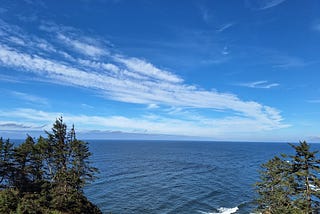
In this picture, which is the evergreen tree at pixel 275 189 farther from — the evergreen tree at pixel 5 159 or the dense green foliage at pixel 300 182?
the evergreen tree at pixel 5 159

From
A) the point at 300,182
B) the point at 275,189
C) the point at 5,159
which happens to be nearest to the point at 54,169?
the point at 5,159

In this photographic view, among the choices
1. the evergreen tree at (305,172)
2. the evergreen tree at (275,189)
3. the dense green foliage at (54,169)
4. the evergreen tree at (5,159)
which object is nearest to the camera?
the evergreen tree at (305,172)

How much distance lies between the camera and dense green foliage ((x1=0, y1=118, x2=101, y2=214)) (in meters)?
35.0

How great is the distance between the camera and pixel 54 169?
138 feet

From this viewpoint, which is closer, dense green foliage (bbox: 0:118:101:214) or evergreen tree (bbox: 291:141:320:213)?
evergreen tree (bbox: 291:141:320:213)

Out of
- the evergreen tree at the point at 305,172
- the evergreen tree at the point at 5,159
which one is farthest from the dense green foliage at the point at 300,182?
the evergreen tree at the point at 5,159

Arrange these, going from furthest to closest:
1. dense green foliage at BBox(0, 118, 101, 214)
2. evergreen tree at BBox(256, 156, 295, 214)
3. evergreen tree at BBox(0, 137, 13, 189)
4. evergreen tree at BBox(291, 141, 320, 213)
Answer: evergreen tree at BBox(0, 137, 13, 189) → dense green foliage at BBox(0, 118, 101, 214) → evergreen tree at BBox(256, 156, 295, 214) → evergreen tree at BBox(291, 141, 320, 213)

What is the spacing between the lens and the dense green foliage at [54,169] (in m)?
35.0

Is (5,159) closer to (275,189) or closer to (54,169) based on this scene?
(54,169)

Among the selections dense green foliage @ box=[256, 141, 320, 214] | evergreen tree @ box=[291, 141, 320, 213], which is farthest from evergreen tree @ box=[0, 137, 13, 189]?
evergreen tree @ box=[291, 141, 320, 213]

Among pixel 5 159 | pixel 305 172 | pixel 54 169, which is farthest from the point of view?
pixel 54 169

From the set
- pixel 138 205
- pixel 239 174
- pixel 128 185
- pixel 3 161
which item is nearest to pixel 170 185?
pixel 128 185

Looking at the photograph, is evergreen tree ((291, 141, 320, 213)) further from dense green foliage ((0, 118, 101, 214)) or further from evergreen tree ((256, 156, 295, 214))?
dense green foliage ((0, 118, 101, 214))

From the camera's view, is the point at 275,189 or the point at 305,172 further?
the point at 275,189
